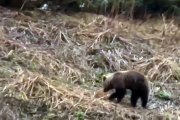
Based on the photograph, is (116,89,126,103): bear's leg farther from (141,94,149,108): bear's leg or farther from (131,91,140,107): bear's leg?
(141,94,149,108): bear's leg

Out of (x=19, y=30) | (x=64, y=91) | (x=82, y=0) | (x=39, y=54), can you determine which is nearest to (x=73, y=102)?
(x=64, y=91)

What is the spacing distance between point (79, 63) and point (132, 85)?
54.8 inches

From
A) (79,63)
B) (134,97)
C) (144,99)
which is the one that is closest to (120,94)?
(134,97)

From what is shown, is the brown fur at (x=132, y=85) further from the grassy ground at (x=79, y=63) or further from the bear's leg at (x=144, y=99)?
the grassy ground at (x=79, y=63)

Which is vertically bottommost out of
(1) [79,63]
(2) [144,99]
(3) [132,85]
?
(2) [144,99]

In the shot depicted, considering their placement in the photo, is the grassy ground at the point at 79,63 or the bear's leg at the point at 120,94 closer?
the grassy ground at the point at 79,63

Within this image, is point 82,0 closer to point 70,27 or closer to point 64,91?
point 70,27

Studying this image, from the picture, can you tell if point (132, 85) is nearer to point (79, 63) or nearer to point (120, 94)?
point (120, 94)

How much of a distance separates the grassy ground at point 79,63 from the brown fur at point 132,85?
170 millimetres

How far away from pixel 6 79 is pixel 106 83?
5.27 ft

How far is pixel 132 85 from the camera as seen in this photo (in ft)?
19.4

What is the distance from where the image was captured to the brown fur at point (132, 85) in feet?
19.3

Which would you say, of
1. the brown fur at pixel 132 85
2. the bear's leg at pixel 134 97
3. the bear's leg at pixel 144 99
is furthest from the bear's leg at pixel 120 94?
the bear's leg at pixel 144 99

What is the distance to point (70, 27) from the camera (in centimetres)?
808
